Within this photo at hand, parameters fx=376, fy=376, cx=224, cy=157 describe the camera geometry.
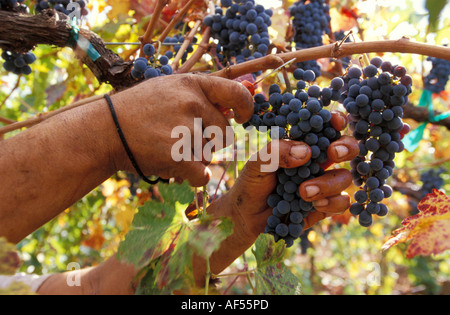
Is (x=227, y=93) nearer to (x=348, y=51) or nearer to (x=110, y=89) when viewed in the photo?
(x=348, y=51)

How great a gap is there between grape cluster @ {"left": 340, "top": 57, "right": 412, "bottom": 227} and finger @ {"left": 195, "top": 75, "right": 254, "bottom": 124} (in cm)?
32

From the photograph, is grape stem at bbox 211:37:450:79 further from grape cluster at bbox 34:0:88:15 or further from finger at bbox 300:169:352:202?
grape cluster at bbox 34:0:88:15

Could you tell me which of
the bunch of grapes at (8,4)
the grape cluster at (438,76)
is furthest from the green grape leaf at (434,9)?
the grape cluster at (438,76)

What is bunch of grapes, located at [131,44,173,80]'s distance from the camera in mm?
1342

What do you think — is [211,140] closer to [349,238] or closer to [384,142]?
[384,142]

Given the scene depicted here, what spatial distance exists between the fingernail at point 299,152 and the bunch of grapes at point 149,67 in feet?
1.86

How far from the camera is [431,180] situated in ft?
9.62

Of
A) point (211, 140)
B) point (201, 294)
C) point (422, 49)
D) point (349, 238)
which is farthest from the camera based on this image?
point (349, 238)

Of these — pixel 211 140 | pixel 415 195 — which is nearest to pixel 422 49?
pixel 211 140

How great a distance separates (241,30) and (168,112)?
647 millimetres

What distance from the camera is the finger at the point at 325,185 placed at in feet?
3.77

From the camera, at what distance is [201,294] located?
0.97m

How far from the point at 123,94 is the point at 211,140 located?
33 centimetres
